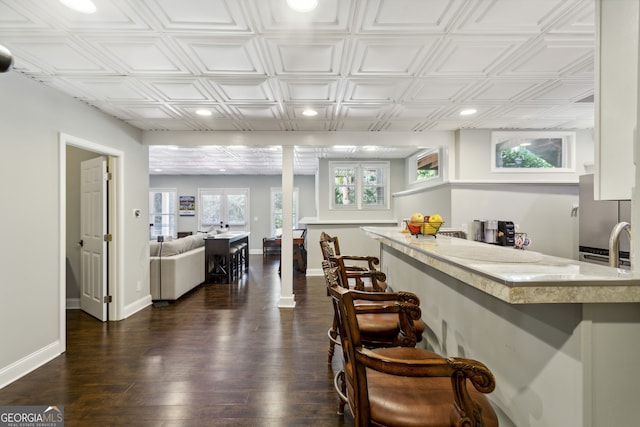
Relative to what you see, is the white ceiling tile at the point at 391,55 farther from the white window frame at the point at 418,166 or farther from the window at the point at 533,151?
the white window frame at the point at 418,166

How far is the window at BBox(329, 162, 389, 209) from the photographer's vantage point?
6691 mm

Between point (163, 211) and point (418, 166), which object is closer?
point (418, 166)

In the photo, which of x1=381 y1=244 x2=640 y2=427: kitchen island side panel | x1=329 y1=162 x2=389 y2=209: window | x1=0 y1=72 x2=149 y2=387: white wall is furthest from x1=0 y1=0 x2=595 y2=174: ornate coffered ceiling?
x1=329 y1=162 x2=389 y2=209: window

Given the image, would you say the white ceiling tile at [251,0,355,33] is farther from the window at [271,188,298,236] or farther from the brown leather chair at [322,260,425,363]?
the window at [271,188,298,236]

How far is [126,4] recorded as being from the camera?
1677mm

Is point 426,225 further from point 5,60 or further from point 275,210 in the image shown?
point 275,210

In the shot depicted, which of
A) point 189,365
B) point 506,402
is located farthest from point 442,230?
point 189,365

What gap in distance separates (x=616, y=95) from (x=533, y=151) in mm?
3869

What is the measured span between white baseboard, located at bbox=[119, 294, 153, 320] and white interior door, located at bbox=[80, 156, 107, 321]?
220 millimetres

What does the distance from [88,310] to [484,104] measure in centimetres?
547

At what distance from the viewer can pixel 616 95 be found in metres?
1.01

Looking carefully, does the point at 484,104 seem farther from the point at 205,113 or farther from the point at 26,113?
the point at 26,113

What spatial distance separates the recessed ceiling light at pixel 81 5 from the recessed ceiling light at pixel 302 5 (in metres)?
1.13

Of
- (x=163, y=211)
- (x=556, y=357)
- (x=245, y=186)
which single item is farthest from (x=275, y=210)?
(x=556, y=357)
